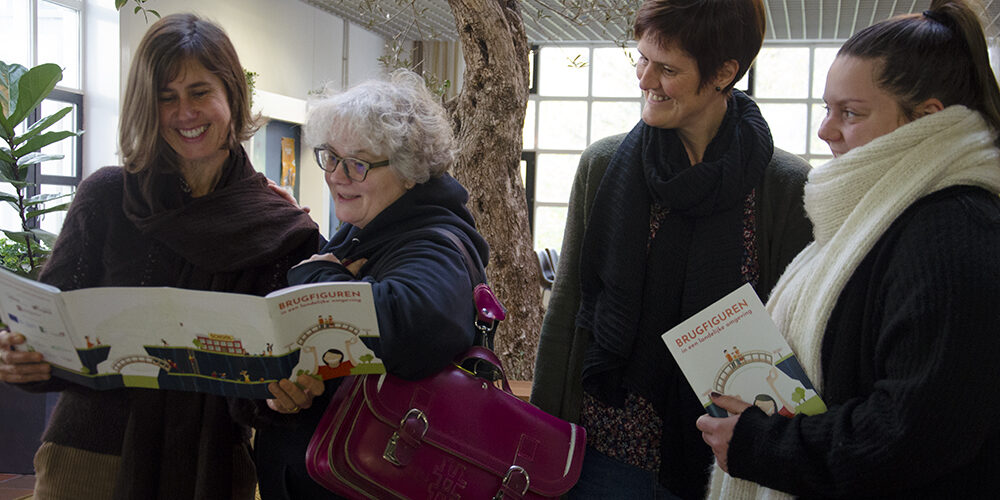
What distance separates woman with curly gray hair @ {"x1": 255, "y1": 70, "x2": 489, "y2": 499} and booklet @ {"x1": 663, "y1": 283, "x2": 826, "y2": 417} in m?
0.40

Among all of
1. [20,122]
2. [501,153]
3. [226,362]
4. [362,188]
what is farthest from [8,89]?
[226,362]

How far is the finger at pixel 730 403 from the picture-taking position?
4.09 ft

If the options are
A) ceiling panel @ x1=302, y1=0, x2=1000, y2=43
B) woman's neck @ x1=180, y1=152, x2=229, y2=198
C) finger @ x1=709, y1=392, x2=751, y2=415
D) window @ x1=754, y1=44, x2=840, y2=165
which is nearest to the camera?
finger @ x1=709, y1=392, x2=751, y2=415

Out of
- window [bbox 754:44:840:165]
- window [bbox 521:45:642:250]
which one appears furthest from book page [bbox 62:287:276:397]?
window [bbox 754:44:840:165]

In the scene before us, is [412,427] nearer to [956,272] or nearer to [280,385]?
[280,385]

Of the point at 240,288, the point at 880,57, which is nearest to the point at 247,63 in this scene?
the point at 240,288

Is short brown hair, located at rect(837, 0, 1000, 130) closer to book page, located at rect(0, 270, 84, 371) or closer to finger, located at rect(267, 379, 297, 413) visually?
finger, located at rect(267, 379, 297, 413)

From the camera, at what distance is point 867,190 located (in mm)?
1204

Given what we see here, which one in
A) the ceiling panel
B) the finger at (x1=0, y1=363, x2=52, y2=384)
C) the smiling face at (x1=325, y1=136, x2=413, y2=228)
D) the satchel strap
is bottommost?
the finger at (x1=0, y1=363, x2=52, y2=384)

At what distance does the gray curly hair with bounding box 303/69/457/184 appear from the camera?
154cm

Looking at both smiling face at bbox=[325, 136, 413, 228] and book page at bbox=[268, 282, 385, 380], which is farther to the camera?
smiling face at bbox=[325, 136, 413, 228]

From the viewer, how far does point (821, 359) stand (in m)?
1.19

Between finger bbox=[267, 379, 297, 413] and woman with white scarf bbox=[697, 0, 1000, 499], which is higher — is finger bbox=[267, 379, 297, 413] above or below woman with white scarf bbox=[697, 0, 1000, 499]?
below

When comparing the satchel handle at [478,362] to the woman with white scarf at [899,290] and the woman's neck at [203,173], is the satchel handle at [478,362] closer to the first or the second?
the woman with white scarf at [899,290]
